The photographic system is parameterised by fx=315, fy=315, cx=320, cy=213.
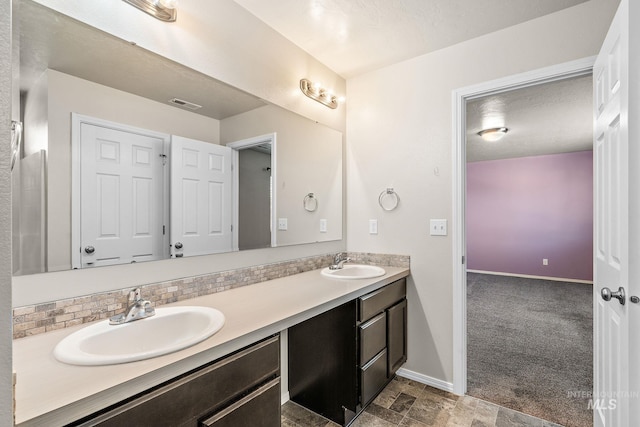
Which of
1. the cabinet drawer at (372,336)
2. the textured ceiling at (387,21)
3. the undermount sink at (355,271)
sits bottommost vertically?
the cabinet drawer at (372,336)

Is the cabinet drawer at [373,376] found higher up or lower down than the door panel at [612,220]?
lower down

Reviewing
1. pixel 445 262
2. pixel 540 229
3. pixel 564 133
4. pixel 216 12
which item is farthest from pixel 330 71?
pixel 540 229

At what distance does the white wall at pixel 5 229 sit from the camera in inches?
20.6

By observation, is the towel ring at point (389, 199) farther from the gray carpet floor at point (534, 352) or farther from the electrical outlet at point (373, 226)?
the gray carpet floor at point (534, 352)

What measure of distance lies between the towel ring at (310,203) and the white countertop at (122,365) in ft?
2.77

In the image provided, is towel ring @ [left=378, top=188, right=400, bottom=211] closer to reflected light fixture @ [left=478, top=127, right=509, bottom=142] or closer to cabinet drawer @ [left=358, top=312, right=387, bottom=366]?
cabinet drawer @ [left=358, top=312, right=387, bottom=366]

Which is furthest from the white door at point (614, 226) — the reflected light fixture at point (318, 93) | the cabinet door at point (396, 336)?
the reflected light fixture at point (318, 93)

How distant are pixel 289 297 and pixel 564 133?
4.67 metres

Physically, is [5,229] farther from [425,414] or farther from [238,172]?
[425,414]

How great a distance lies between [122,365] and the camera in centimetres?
87

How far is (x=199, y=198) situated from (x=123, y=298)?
56cm

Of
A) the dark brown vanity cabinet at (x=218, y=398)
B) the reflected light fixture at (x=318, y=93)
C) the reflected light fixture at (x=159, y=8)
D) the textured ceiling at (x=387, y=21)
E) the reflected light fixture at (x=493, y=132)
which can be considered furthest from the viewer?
the reflected light fixture at (x=493, y=132)

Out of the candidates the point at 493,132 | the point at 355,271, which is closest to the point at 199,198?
the point at 355,271

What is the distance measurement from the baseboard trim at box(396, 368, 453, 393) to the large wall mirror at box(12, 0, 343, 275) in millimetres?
1379
